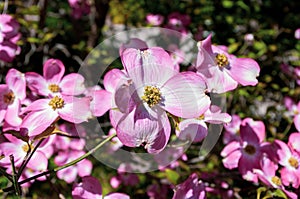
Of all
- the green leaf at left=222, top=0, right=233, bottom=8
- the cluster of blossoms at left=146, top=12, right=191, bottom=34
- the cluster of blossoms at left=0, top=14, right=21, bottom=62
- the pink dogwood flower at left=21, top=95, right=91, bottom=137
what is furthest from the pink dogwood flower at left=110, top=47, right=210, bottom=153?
the green leaf at left=222, top=0, right=233, bottom=8

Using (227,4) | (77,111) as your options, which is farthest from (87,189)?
(227,4)

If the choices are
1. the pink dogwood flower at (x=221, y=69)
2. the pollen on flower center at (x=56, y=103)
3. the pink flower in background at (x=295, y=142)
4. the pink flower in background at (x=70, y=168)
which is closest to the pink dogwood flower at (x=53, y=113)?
the pollen on flower center at (x=56, y=103)

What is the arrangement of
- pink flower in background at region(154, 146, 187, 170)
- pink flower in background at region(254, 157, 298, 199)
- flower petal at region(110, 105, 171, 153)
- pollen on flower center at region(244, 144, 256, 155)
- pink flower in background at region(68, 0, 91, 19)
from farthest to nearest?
pink flower in background at region(68, 0, 91, 19)
pink flower in background at region(154, 146, 187, 170)
pollen on flower center at region(244, 144, 256, 155)
pink flower in background at region(254, 157, 298, 199)
flower petal at region(110, 105, 171, 153)

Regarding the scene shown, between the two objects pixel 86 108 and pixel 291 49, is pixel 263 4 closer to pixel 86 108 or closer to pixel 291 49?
pixel 291 49

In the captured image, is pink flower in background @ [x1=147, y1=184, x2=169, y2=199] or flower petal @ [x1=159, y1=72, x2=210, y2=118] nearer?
flower petal @ [x1=159, y1=72, x2=210, y2=118]

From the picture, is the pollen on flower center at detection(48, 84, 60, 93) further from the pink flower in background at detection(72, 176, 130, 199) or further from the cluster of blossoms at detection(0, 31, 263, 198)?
the pink flower in background at detection(72, 176, 130, 199)

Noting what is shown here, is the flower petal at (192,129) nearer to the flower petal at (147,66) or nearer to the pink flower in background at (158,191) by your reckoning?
A: the flower petal at (147,66)

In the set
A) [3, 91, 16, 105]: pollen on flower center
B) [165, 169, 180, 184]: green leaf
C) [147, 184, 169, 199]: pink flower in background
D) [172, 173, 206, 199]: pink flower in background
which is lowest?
[147, 184, 169, 199]: pink flower in background

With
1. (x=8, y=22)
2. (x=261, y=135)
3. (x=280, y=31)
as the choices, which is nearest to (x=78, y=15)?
(x=8, y=22)
